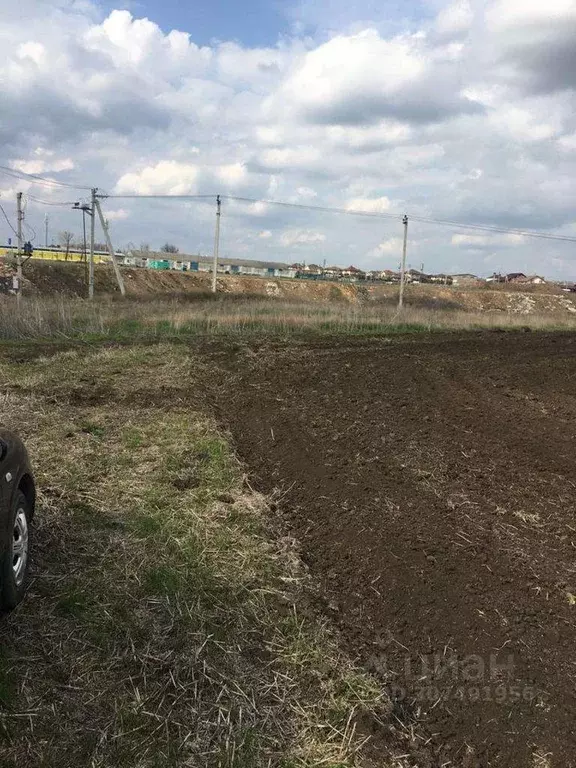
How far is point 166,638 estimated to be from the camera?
355 centimetres

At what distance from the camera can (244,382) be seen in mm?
11312

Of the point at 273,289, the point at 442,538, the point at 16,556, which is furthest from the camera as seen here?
the point at 273,289

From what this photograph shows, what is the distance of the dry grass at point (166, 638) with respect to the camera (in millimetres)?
2842

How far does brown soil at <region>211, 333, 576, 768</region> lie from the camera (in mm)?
3170

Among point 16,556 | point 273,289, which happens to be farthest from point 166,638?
point 273,289

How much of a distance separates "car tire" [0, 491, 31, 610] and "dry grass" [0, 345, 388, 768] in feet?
0.62

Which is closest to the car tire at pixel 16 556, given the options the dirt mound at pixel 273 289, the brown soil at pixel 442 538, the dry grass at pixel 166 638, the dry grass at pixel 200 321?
the dry grass at pixel 166 638

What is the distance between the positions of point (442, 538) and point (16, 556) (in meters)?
3.22

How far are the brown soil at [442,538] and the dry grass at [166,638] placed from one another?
309 millimetres

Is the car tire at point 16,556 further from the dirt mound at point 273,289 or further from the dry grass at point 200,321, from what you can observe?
the dirt mound at point 273,289

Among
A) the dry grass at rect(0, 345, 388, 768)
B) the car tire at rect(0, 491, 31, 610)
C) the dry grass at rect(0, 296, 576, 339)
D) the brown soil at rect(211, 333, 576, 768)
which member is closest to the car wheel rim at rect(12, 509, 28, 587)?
the car tire at rect(0, 491, 31, 610)

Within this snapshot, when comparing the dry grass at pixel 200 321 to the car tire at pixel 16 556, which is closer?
the car tire at pixel 16 556

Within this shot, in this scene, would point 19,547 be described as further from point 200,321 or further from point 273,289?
point 273,289

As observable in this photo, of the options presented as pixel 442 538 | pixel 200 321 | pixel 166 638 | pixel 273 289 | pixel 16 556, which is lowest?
pixel 166 638
